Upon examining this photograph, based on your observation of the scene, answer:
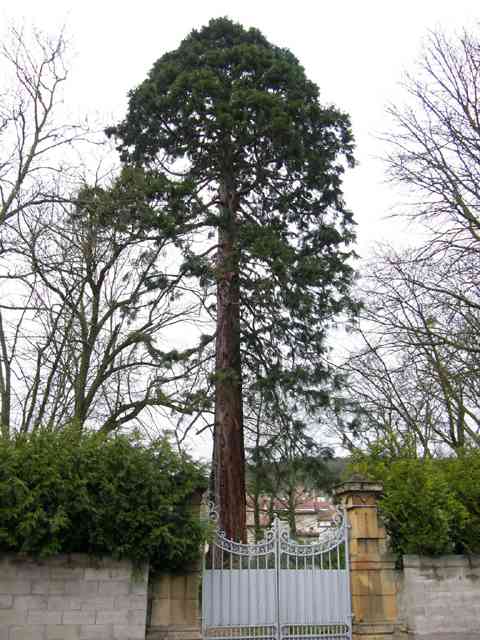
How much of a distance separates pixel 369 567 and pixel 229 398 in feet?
16.0

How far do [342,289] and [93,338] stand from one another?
5.87 meters

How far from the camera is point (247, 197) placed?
16.5 m

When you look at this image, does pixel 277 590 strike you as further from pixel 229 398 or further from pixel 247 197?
pixel 247 197

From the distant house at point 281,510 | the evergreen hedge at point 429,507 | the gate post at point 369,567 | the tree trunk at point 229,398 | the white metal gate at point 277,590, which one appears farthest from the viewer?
the distant house at point 281,510

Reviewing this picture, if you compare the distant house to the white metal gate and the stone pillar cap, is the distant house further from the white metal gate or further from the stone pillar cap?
the white metal gate

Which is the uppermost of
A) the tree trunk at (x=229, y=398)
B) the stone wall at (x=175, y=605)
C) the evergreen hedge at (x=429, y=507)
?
the tree trunk at (x=229, y=398)

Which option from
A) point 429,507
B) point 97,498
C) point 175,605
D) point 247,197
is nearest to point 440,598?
point 429,507

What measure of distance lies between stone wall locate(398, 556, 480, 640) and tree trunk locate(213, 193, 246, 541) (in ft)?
12.5

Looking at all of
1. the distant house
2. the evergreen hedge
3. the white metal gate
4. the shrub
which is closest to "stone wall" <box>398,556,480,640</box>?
the evergreen hedge

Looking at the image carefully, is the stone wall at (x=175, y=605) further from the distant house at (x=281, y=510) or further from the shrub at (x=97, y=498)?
the distant house at (x=281, y=510)

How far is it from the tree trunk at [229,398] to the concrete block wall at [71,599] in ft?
13.3

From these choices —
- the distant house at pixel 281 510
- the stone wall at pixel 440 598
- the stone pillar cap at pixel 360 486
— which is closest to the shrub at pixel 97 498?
the stone pillar cap at pixel 360 486

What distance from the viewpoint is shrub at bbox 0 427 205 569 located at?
26.6 feet

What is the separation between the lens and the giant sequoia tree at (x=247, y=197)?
13531mm
